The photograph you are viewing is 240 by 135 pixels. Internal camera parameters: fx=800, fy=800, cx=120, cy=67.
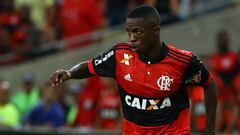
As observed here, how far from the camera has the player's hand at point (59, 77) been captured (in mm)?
6941

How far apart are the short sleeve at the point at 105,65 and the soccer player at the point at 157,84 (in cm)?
8

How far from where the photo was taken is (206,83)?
7020 millimetres

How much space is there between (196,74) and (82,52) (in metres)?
8.49

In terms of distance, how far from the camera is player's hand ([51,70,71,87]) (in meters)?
6.94

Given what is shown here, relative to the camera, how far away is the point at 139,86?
7.02m

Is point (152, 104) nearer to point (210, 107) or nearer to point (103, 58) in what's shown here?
point (210, 107)

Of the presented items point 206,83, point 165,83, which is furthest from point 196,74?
point 165,83

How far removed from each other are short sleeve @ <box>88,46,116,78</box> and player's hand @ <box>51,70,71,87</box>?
254 mm

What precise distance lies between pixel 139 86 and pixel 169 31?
786cm

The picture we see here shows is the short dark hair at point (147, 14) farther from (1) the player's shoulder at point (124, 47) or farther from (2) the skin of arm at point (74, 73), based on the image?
(2) the skin of arm at point (74, 73)

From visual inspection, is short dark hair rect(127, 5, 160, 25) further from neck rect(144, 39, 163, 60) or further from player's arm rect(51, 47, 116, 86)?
player's arm rect(51, 47, 116, 86)

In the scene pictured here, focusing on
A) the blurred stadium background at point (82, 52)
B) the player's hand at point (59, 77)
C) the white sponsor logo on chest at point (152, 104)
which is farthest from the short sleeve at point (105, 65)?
the blurred stadium background at point (82, 52)

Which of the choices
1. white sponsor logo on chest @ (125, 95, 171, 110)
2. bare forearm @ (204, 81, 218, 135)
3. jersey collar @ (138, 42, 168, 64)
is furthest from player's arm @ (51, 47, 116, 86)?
bare forearm @ (204, 81, 218, 135)

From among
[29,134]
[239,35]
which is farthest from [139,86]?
[239,35]
